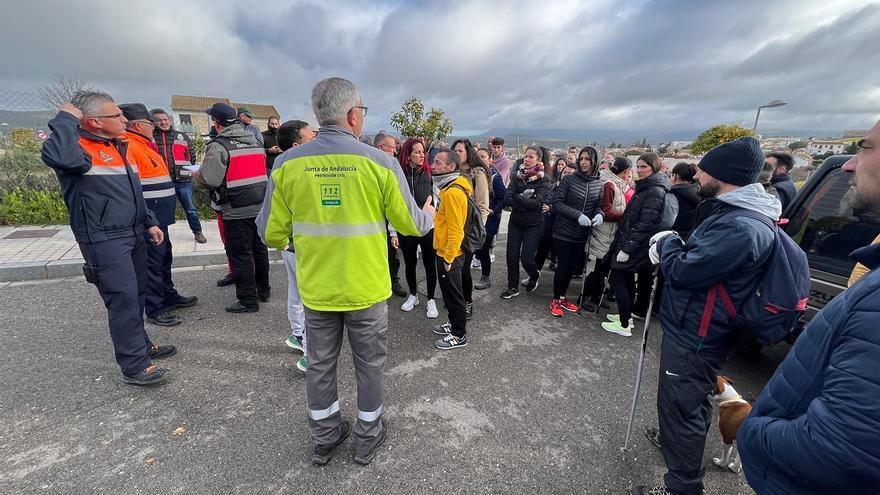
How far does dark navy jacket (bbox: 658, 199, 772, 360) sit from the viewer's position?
1.79 m

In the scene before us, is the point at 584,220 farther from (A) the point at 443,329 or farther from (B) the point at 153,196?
(B) the point at 153,196

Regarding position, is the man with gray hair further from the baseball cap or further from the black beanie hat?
the baseball cap

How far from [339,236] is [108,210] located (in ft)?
6.83

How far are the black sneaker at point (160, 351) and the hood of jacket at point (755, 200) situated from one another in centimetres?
441

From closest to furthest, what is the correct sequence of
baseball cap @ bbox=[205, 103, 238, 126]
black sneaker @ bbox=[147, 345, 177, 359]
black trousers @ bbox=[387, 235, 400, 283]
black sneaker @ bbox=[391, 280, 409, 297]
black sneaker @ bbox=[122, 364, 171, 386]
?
black sneaker @ bbox=[122, 364, 171, 386], black sneaker @ bbox=[147, 345, 177, 359], baseball cap @ bbox=[205, 103, 238, 126], black trousers @ bbox=[387, 235, 400, 283], black sneaker @ bbox=[391, 280, 409, 297]

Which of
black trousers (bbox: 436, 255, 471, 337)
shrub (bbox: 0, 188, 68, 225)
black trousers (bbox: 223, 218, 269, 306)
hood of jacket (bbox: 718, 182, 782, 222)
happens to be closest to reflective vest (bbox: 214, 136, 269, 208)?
black trousers (bbox: 223, 218, 269, 306)

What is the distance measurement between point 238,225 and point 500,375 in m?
3.15

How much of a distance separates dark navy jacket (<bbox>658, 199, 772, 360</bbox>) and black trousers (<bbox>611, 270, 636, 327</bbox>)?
1871 millimetres

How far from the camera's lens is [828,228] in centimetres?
319

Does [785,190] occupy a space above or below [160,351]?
above

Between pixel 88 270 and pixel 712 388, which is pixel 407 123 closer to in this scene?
pixel 88 270

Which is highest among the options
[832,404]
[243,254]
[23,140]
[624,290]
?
[23,140]

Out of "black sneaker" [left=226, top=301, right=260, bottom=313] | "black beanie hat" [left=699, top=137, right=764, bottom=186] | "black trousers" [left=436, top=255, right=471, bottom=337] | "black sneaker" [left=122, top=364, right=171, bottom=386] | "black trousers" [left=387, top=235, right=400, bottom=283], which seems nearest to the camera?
"black beanie hat" [left=699, top=137, right=764, bottom=186]

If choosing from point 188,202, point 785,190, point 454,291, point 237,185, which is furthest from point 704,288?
point 188,202
